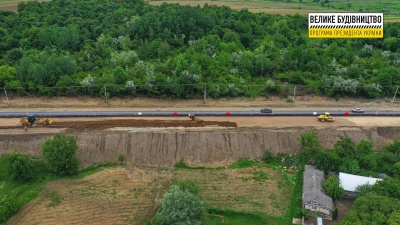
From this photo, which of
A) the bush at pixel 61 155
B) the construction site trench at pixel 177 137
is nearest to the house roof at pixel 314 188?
the construction site trench at pixel 177 137

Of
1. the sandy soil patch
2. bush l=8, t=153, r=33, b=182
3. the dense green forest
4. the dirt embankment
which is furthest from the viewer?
the dense green forest

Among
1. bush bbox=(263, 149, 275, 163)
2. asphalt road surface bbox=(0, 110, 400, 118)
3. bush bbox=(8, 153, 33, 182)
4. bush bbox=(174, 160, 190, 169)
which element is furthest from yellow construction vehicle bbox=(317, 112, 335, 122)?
bush bbox=(8, 153, 33, 182)

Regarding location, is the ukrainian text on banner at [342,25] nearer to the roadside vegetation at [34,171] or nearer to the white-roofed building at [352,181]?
the white-roofed building at [352,181]

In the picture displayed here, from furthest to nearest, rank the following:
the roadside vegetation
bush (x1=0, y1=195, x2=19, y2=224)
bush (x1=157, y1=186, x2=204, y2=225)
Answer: the roadside vegetation < bush (x1=0, y1=195, x2=19, y2=224) < bush (x1=157, y1=186, x2=204, y2=225)

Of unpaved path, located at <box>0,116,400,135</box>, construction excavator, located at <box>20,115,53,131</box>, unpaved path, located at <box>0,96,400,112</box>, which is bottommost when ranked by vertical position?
unpaved path, located at <box>0,116,400,135</box>

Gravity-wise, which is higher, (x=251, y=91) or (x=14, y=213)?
(x=251, y=91)

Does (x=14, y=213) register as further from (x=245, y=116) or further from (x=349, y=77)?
(x=349, y=77)

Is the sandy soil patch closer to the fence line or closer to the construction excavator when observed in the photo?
the construction excavator

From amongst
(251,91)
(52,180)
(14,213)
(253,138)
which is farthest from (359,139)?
(14,213)
